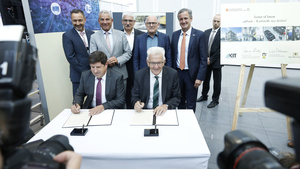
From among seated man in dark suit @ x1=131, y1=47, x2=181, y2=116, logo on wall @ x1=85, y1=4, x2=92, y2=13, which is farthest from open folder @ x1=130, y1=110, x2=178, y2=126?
logo on wall @ x1=85, y1=4, x2=92, y2=13

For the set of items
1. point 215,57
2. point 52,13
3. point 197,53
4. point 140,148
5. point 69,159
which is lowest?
point 140,148

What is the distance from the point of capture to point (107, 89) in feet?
6.12

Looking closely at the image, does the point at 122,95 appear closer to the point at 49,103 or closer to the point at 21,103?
the point at 49,103

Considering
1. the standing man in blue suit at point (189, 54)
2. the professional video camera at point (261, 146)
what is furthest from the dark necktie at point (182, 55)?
the professional video camera at point (261, 146)

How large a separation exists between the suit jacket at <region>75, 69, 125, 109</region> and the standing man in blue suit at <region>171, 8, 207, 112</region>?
102 cm

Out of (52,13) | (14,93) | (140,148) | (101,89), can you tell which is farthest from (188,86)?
(14,93)

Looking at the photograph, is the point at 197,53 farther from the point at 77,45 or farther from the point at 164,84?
the point at 77,45

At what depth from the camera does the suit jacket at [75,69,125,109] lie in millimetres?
1850

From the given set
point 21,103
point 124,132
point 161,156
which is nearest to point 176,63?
point 124,132

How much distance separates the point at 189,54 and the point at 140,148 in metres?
1.67

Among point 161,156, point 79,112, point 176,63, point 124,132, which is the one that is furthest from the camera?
point 176,63

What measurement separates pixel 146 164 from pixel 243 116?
2328mm

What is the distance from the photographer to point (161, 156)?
1.02m

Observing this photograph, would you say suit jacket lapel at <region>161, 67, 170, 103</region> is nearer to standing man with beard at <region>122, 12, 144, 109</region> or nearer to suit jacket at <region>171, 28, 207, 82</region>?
suit jacket at <region>171, 28, 207, 82</region>
